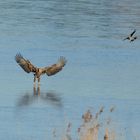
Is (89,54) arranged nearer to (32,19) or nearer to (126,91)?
(126,91)

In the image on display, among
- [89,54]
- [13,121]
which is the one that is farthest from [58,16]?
[13,121]

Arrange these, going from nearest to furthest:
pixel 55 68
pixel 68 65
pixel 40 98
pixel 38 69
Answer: pixel 40 98 < pixel 38 69 < pixel 55 68 < pixel 68 65

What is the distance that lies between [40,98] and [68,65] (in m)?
3.30

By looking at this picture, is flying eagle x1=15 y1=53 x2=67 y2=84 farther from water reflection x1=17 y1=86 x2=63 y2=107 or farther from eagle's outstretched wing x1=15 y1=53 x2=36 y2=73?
water reflection x1=17 y1=86 x2=63 y2=107

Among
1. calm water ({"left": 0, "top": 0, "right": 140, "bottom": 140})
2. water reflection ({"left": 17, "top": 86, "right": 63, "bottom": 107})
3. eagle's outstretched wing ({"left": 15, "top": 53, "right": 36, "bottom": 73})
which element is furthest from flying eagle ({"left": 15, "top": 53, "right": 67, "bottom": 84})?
water reflection ({"left": 17, "top": 86, "right": 63, "bottom": 107})

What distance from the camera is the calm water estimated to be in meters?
12.3

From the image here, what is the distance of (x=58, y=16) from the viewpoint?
25.3 meters

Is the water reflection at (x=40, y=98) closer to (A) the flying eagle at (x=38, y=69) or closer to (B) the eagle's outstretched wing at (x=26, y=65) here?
(A) the flying eagle at (x=38, y=69)

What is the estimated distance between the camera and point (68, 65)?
1725 centimetres

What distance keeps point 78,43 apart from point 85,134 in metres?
10.8

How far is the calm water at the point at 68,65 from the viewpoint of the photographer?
40.3 ft

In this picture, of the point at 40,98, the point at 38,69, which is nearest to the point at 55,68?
A: the point at 38,69

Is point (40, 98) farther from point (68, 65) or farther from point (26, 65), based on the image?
point (68, 65)

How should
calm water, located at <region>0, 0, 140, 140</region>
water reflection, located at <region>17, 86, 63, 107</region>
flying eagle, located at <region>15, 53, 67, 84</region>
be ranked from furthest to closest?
1. flying eagle, located at <region>15, 53, 67, 84</region>
2. water reflection, located at <region>17, 86, 63, 107</region>
3. calm water, located at <region>0, 0, 140, 140</region>
